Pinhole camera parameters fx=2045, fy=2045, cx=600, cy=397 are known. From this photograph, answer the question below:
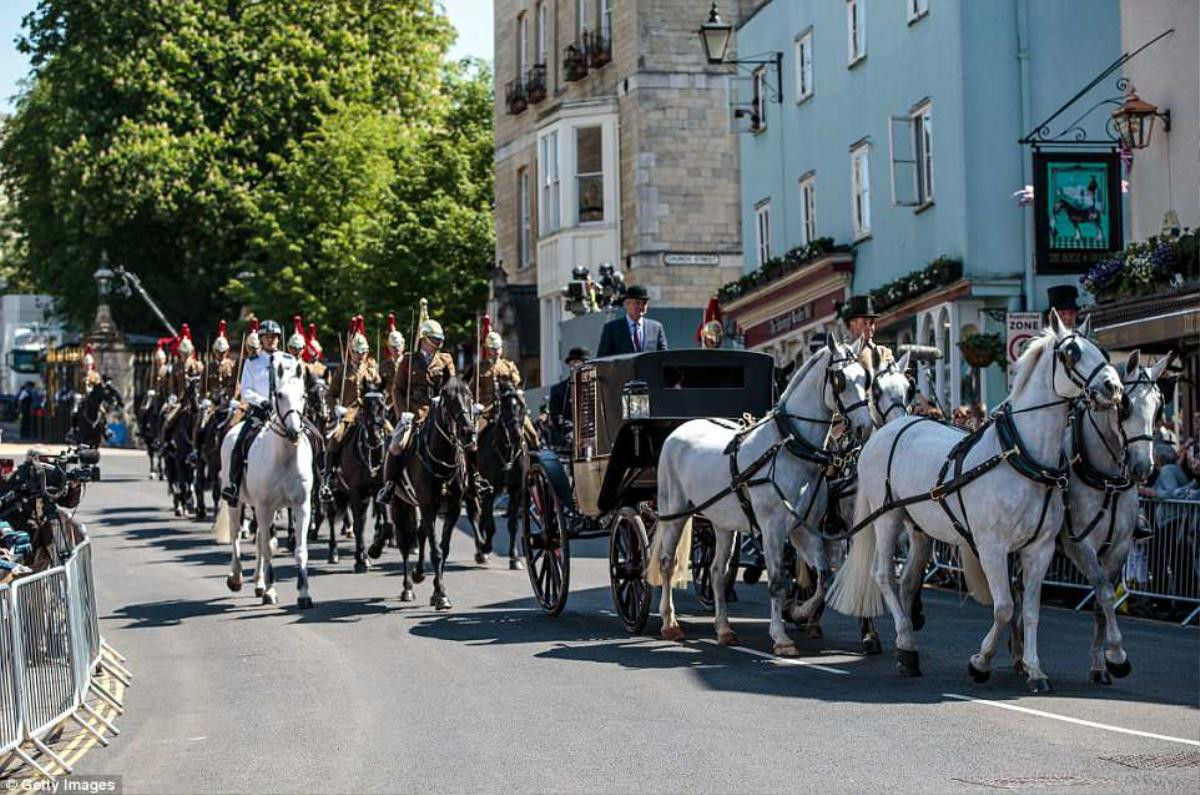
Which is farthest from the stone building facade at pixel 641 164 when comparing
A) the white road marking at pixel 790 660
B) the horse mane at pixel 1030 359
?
Result: the horse mane at pixel 1030 359

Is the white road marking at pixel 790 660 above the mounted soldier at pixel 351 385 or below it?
below

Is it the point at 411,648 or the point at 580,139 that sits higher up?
the point at 580,139

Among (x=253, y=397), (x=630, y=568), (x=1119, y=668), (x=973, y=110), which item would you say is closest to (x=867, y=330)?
(x=630, y=568)

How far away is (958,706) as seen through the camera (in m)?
12.4

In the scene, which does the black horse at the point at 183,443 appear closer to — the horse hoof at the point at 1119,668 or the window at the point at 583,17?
the window at the point at 583,17

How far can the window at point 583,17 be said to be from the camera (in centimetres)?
4954

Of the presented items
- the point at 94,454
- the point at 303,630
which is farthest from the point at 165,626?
the point at 94,454

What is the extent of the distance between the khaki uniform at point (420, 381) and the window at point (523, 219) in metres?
32.6

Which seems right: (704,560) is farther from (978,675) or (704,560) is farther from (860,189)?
(860,189)

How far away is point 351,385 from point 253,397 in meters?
5.14

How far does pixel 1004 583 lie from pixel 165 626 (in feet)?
27.6

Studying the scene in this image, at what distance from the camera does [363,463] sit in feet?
77.9

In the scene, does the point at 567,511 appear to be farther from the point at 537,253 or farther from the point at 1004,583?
the point at 537,253

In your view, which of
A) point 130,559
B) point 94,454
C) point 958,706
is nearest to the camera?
point 958,706
